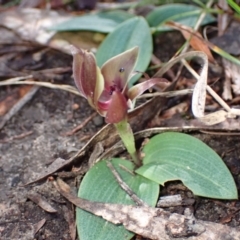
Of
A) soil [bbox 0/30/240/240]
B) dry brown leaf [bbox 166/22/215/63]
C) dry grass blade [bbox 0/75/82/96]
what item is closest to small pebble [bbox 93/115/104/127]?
soil [bbox 0/30/240/240]

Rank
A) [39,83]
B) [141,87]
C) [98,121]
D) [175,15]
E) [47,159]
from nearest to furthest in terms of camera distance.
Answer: [141,87]
[47,159]
[98,121]
[39,83]
[175,15]

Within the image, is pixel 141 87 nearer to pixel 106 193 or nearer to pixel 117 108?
pixel 117 108

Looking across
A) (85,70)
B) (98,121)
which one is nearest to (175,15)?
(98,121)

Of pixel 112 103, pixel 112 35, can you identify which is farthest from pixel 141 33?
pixel 112 103

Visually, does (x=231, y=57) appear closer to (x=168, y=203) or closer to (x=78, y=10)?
(x=168, y=203)

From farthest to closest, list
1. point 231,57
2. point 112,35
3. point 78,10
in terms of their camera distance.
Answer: point 78,10 → point 112,35 → point 231,57
